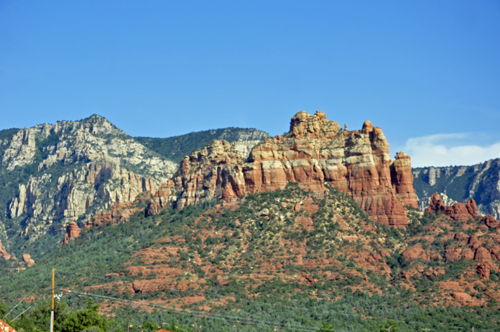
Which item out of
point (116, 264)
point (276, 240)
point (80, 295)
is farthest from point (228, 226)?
point (80, 295)

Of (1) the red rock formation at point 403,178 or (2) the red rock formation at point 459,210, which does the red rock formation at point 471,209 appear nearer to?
(2) the red rock formation at point 459,210

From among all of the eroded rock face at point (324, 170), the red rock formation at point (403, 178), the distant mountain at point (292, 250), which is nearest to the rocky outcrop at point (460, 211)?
the distant mountain at point (292, 250)

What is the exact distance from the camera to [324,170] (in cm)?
16950

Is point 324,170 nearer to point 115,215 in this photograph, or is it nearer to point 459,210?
point 459,210

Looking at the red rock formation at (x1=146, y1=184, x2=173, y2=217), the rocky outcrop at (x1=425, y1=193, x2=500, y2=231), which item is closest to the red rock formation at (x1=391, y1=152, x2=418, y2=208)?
the rocky outcrop at (x1=425, y1=193, x2=500, y2=231)

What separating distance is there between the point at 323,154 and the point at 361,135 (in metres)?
9.29

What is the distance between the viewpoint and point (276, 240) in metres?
155

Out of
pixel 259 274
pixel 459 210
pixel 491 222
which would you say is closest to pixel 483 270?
pixel 491 222

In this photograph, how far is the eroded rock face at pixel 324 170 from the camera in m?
165

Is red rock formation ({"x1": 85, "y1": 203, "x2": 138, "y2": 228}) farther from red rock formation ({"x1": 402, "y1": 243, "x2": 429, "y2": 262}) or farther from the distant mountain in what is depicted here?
red rock formation ({"x1": 402, "y1": 243, "x2": 429, "y2": 262})

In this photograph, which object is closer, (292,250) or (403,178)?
(292,250)

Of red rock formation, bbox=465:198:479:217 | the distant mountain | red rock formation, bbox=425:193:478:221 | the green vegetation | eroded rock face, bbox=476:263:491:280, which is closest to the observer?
the green vegetation

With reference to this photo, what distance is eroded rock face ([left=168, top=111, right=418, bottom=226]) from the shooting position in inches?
6481

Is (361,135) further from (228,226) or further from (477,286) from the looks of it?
(477,286)
